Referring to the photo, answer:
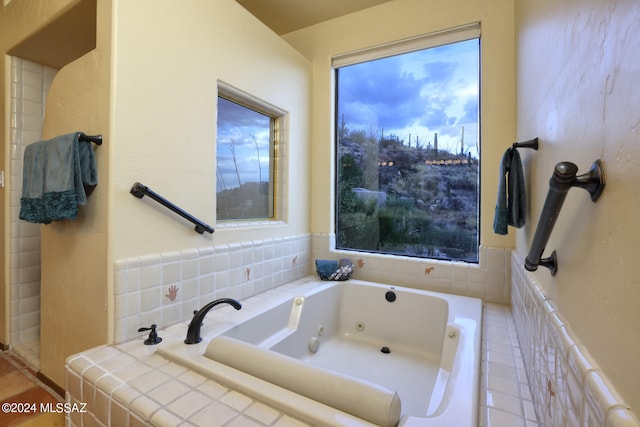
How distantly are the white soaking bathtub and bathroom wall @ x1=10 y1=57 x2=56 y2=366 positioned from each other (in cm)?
139

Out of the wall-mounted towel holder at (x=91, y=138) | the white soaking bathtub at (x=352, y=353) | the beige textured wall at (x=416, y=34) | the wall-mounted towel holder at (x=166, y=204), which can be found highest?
the beige textured wall at (x=416, y=34)

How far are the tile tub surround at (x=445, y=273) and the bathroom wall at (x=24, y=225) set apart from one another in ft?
6.83

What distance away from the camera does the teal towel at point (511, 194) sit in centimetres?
132

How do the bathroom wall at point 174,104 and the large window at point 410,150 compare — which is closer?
the bathroom wall at point 174,104

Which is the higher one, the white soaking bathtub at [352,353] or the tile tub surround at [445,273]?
the tile tub surround at [445,273]

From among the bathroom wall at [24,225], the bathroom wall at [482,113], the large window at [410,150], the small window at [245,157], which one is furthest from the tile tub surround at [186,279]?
the bathroom wall at [24,225]

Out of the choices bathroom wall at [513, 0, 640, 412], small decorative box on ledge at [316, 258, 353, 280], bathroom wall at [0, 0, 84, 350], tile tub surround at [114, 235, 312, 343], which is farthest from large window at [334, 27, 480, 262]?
bathroom wall at [0, 0, 84, 350]

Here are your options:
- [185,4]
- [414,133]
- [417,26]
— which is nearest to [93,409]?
[185,4]

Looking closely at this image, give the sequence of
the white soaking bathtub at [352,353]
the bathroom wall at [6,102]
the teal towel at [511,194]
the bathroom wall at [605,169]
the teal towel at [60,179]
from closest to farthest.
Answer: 1. the bathroom wall at [605,169]
2. the white soaking bathtub at [352,353]
3. the teal towel at [60,179]
4. the teal towel at [511,194]
5. the bathroom wall at [6,102]

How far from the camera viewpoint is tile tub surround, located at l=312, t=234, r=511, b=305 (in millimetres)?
1810

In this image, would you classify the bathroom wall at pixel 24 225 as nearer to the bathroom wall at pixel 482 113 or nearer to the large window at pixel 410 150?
the bathroom wall at pixel 482 113

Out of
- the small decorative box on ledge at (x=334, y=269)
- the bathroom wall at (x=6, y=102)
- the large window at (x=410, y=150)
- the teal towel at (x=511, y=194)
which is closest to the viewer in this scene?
the teal towel at (x=511, y=194)

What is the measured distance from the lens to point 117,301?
46.9 inches

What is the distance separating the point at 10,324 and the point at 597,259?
2912 mm
